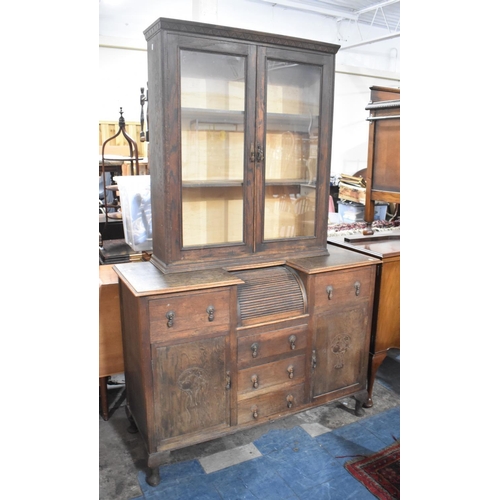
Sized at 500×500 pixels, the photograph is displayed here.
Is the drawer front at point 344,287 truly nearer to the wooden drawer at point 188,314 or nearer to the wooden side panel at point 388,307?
the wooden side panel at point 388,307

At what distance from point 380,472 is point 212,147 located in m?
1.61

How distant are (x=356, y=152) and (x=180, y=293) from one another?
7.33m

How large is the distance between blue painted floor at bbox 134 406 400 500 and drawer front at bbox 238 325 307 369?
44cm

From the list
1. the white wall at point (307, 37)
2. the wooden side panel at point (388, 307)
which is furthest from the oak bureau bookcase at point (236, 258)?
the white wall at point (307, 37)

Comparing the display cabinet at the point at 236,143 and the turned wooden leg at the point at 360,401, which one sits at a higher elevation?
the display cabinet at the point at 236,143

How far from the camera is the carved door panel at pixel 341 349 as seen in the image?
217 centimetres

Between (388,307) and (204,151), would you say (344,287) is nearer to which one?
(388,307)

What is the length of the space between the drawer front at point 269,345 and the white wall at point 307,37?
15.3 ft

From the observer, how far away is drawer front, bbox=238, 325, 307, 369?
6.47 feet

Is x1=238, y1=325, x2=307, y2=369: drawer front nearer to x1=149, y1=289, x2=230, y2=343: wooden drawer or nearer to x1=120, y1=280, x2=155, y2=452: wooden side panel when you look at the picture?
x1=149, y1=289, x2=230, y2=343: wooden drawer
